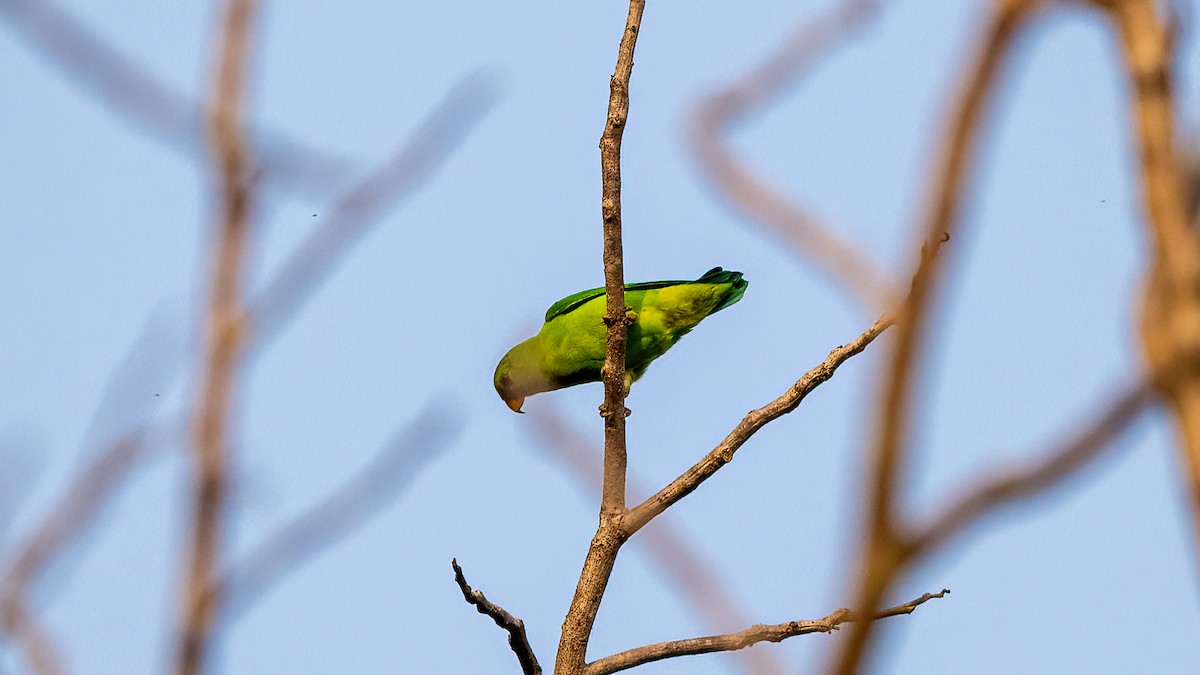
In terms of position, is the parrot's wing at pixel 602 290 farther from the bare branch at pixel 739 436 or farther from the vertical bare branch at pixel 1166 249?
the vertical bare branch at pixel 1166 249

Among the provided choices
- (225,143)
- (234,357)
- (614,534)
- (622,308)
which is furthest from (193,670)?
(622,308)

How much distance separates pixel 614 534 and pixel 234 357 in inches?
143

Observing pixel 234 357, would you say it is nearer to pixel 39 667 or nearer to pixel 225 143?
pixel 225 143

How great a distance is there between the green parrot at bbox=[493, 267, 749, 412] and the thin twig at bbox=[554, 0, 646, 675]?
1.30 meters

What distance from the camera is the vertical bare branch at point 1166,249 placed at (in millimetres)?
631

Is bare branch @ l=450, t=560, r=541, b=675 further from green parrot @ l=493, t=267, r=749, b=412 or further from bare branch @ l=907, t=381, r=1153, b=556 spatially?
bare branch @ l=907, t=381, r=1153, b=556

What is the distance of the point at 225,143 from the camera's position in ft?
3.81

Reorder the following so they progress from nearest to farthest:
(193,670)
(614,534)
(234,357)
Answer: (193,670)
(234,357)
(614,534)

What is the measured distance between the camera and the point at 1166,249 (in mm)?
649

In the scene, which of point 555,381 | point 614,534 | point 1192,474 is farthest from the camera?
point 555,381

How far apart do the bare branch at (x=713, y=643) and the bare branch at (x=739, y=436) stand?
471mm

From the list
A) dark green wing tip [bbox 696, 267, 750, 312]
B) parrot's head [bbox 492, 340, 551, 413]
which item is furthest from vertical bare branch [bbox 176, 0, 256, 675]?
parrot's head [bbox 492, 340, 551, 413]

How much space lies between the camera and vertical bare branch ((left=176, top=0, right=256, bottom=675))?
1.01 m

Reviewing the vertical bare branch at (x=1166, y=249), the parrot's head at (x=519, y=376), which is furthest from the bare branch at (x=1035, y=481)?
the parrot's head at (x=519, y=376)
